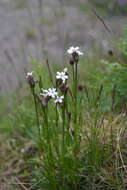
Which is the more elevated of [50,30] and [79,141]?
[50,30]

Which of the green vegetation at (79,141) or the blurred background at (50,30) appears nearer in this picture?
the green vegetation at (79,141)

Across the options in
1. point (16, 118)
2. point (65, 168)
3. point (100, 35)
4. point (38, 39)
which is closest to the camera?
point (65, 168)

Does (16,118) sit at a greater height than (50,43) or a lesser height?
lesser

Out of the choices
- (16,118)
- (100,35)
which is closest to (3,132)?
(16,118)

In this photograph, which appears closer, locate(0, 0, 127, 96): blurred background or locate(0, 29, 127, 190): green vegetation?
locate(0, 29, 127, 190): green vegetation

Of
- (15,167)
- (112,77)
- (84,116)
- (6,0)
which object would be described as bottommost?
(15,167)

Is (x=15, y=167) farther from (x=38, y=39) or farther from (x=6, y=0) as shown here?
(x=6, y=0)

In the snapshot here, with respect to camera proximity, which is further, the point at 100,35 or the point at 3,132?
the point at 100,35

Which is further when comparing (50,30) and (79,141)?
(50,30)
